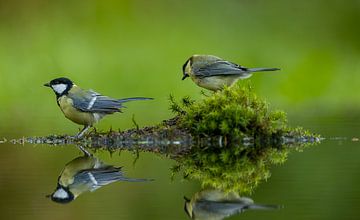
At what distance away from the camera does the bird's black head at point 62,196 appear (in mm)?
7410

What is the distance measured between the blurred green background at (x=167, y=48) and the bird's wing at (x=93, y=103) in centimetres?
503

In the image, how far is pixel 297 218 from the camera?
6.34 m

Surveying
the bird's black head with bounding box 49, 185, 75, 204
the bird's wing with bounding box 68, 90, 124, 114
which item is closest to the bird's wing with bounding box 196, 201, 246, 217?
the bird's black head with bounding box 49, 185, 75, 204

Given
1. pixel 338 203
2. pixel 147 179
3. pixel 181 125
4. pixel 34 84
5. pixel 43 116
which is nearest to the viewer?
pixel 338 203

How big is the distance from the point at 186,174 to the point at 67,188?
1.22 meters

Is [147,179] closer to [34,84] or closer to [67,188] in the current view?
[67,188]

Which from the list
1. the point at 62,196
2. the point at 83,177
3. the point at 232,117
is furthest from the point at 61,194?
the point at 232,117

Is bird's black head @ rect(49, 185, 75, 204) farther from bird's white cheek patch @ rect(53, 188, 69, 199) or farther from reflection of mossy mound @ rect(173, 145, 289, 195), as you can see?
reflection of mossy mound @ rect(173, 145, 289, 195)

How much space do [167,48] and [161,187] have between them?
15.3 meters

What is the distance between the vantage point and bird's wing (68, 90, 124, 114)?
10872 millimetres

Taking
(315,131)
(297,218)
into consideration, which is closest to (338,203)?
(297,218)

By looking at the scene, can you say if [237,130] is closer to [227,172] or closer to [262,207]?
[227,172]

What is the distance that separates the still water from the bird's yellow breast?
0.46 meters

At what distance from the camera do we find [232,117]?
405 inches
